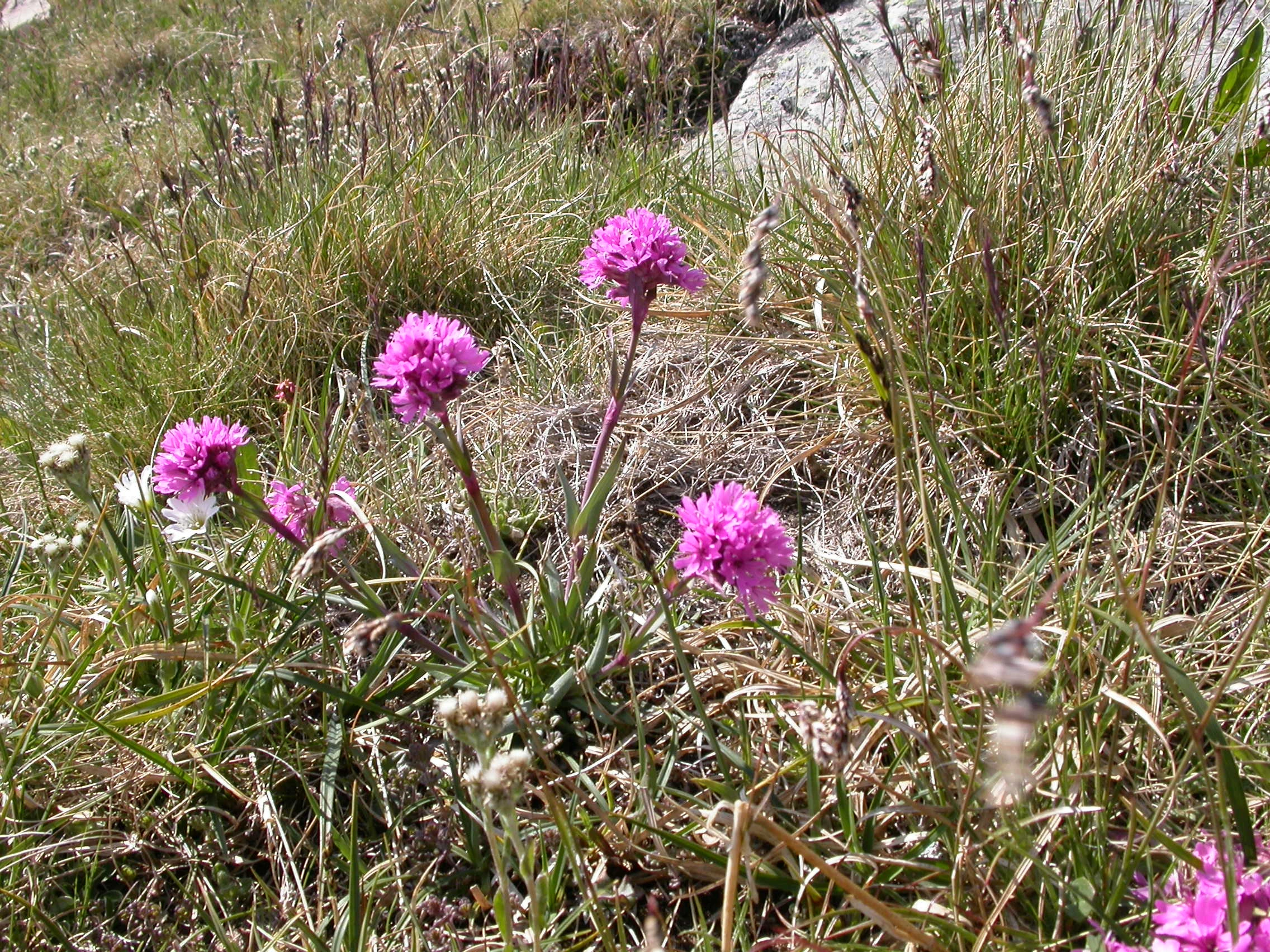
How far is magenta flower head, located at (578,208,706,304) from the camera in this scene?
1673 mm

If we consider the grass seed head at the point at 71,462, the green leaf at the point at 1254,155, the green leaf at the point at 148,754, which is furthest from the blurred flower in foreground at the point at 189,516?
the green leaf at the point at 1254,155

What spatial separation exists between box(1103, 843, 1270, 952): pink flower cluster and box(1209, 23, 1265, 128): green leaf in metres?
1.86

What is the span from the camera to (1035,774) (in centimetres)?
139

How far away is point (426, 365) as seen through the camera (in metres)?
1.48

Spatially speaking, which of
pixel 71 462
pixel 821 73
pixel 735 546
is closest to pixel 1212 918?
pixel 735 546

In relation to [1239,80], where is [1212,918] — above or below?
below

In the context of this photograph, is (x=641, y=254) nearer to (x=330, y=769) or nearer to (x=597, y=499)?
(x=597, y=499)

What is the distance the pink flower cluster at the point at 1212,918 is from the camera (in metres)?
1.04

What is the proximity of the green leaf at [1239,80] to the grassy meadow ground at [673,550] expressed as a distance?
0.6 inches

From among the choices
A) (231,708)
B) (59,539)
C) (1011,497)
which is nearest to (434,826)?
(231,708)

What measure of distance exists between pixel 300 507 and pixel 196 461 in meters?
0.29

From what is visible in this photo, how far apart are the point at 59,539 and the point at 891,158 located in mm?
2079

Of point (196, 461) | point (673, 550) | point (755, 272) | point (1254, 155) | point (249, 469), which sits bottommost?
point (673, 550)

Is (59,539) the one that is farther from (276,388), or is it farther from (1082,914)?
(1082,914)
